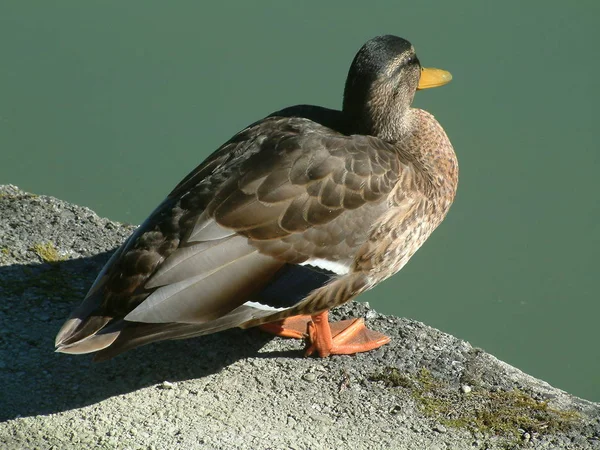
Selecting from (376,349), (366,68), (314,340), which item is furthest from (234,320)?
(366,68)

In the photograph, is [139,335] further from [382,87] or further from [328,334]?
[382,87]

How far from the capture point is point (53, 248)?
516 cm

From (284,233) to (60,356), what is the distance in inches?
48.8

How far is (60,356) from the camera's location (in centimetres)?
438

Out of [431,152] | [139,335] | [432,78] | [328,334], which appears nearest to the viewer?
[139,335]

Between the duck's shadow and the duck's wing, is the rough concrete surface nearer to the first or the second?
the duck's shadow

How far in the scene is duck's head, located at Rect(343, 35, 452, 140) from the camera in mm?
4668

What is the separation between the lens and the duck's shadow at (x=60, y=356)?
4133mm

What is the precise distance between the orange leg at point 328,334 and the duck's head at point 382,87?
1005 mm

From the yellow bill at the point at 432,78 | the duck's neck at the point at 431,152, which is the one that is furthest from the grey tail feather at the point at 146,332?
the yellow bill at the point at 432,78

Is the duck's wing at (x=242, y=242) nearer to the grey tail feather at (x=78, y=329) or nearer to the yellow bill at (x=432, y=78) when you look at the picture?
the grey tail feather at (x=78, y=329)

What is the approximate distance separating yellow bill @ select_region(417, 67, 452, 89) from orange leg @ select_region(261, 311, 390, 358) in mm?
1354

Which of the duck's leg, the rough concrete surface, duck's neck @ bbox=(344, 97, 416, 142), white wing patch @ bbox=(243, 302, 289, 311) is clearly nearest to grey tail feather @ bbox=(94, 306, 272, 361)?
white wing patch @ bbox=(243, 302, 289, 311)

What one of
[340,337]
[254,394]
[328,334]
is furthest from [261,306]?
[340,337]
